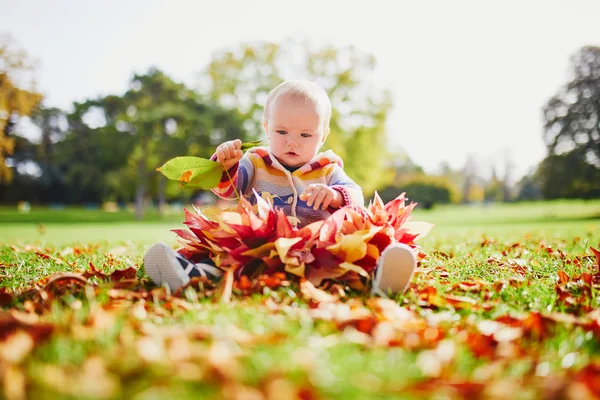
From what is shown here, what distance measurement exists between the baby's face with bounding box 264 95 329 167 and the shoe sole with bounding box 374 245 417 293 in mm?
1022

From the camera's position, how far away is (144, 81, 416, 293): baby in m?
2.75

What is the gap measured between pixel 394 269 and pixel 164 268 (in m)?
1.17

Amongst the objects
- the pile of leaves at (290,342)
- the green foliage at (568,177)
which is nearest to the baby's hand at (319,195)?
the pile of leaves at (290,342)

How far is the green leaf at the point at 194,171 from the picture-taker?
268 centimetres

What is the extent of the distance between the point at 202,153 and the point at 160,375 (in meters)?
26.4

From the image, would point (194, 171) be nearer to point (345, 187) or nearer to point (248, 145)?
point (248, 145)

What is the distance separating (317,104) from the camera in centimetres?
284

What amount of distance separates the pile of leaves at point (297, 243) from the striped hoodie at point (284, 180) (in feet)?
1.16

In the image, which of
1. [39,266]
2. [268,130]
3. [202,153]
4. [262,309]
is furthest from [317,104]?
[202,153]

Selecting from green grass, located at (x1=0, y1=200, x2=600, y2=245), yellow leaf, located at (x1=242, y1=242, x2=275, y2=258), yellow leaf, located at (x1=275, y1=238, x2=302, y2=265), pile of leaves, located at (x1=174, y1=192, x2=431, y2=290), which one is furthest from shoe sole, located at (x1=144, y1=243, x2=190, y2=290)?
green grass, located at (x1=0, y1=200, x2=600, y2=245)

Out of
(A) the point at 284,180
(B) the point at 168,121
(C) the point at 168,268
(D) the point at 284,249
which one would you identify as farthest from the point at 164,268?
(B) the point at 168,121

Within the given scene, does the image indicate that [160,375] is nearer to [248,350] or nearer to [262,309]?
[248,350]

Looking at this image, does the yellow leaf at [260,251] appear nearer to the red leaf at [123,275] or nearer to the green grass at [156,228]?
the red leaf at [123,275]

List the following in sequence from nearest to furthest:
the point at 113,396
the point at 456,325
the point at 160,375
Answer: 1. the point at 113,396
2. the point at 160,375
3. the point at 456,325
